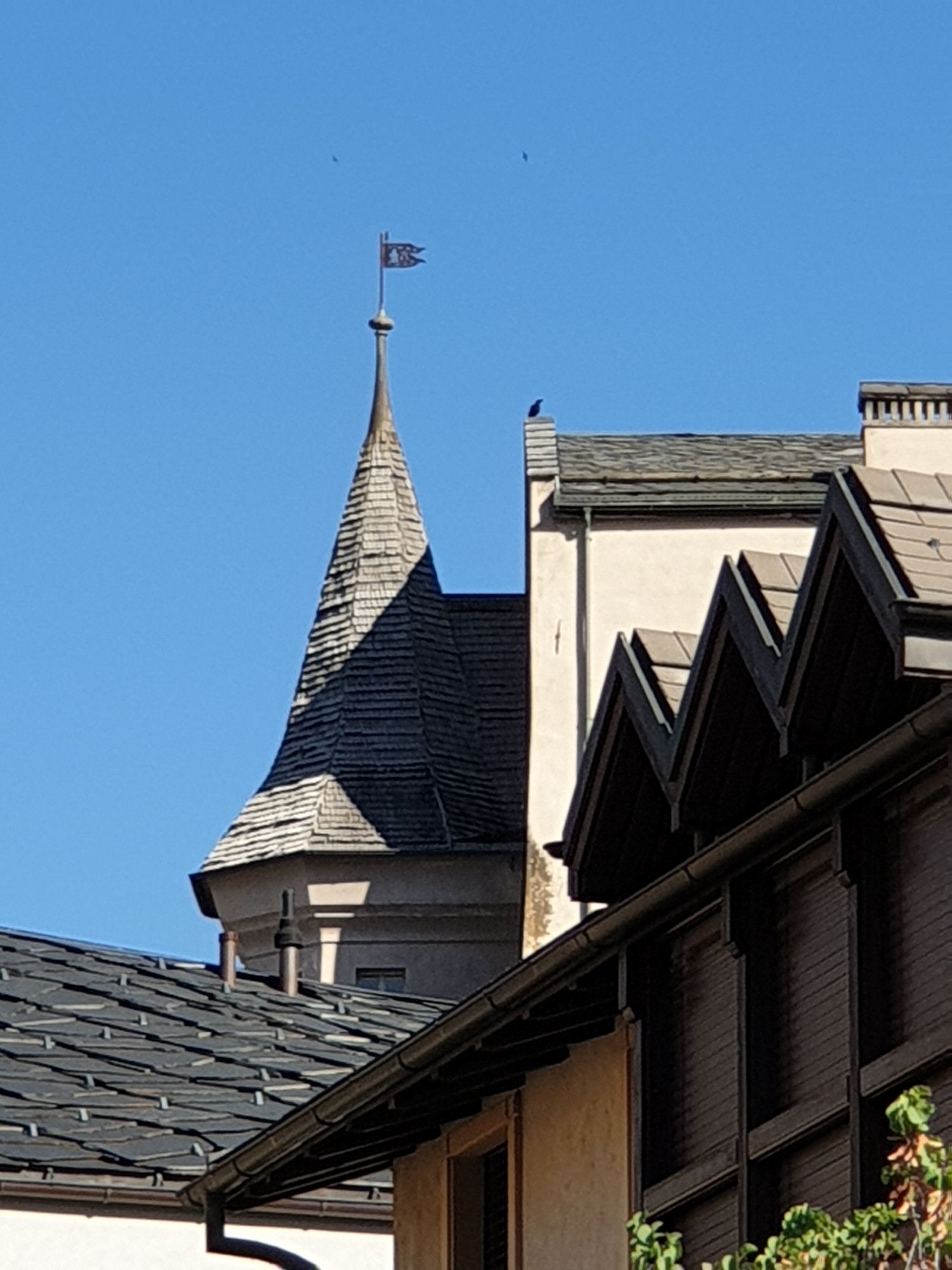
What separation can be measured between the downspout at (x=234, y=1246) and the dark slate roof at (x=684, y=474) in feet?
45.5

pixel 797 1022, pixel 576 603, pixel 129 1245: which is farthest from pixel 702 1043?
pixel 576 603

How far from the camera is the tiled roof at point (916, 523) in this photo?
11344mm

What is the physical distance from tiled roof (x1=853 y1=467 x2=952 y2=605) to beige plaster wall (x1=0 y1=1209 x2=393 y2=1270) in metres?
8.93

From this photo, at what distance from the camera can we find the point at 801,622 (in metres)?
12.2

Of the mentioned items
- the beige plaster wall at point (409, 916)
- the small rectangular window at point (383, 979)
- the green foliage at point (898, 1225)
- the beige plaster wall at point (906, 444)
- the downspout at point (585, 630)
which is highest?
the beige plaster wall at point (906, 444)

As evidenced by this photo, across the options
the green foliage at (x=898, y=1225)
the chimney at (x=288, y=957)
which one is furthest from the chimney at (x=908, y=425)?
the green foliage at (x=898, y=1225)

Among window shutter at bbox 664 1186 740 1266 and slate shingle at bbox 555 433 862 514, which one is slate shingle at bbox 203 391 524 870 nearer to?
slate shingle at bbox 555 433 862 514

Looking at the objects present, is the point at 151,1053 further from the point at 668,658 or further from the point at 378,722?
the point at 378,722

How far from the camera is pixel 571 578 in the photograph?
33000 millimetres

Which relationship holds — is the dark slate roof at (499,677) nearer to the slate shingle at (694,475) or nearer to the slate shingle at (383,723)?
the slate shingle at (383,723)

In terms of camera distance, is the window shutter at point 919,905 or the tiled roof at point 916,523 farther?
the window shutter at point 919,905

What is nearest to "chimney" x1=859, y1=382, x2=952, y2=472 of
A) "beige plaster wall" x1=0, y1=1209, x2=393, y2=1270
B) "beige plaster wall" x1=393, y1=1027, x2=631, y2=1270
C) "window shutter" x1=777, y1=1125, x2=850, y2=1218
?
"beige plaster wall" x1=0, y1=1209, x2=393, y2=1270

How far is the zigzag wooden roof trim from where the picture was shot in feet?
36.9

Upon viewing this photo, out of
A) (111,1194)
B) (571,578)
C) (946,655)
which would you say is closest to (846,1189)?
(946,655)
